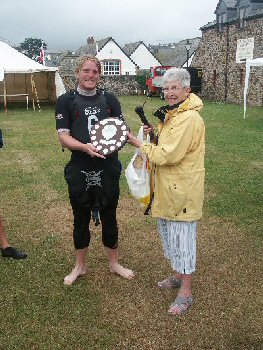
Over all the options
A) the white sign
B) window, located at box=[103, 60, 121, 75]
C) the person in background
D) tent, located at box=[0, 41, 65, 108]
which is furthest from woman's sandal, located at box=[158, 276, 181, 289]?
window, located at box=[103, 60, 121, 75]

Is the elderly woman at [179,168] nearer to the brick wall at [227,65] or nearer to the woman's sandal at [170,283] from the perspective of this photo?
the woman's sandal at [170,283]

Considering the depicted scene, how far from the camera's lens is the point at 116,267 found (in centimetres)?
407

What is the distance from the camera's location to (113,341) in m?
3.09

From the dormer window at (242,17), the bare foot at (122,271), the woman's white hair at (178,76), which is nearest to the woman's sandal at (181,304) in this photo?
the bare foot at (122,271)

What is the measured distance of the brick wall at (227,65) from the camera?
21969 mm

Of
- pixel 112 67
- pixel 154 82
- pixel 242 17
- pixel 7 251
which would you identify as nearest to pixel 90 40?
pixel 112 67

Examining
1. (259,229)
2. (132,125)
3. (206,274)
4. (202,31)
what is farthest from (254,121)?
(202,31)

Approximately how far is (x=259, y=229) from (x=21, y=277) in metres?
3.00

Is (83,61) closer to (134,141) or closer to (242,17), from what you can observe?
(134,141)

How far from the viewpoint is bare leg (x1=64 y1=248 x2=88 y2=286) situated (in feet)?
12.8

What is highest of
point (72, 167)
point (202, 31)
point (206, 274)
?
point (202, 31)

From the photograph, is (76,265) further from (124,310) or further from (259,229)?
(259,229)

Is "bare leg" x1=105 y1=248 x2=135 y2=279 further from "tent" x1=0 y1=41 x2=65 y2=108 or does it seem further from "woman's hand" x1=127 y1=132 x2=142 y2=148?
"tent" x1=0 y1=41 x2=65 y2=108

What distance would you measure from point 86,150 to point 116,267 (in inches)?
56.0
